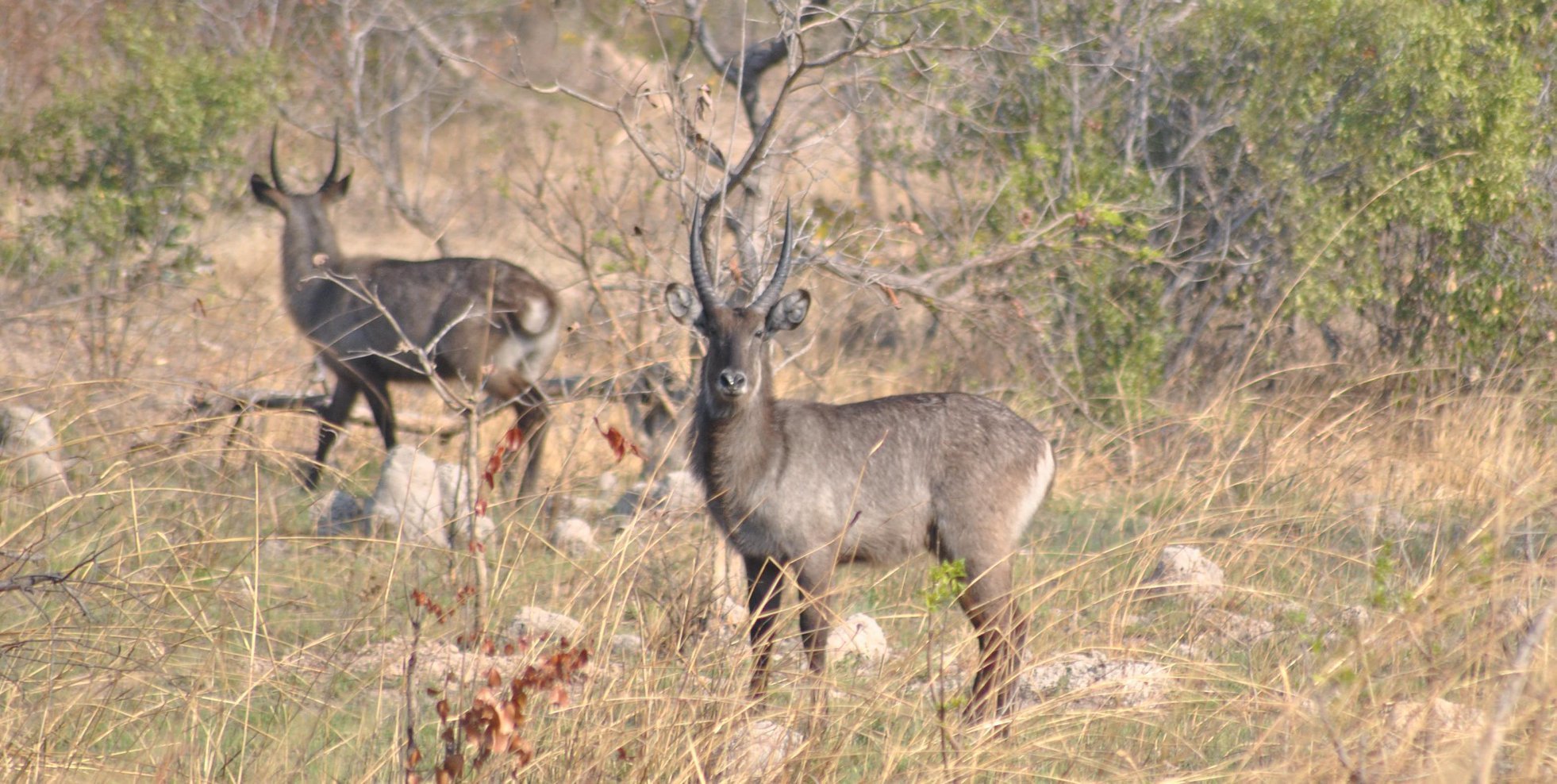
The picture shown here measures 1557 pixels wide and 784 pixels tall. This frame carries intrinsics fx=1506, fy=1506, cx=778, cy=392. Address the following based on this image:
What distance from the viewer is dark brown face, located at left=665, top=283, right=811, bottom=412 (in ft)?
15.8

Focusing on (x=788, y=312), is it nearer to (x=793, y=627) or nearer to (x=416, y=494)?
(x=793, y=627)

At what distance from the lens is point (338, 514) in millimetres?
7156

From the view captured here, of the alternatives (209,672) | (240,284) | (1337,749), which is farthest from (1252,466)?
(240,284)

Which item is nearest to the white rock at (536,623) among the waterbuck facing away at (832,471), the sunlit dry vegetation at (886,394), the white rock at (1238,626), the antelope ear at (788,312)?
the sunlit dry vegetation at (886,394)

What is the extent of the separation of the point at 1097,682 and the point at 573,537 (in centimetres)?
313

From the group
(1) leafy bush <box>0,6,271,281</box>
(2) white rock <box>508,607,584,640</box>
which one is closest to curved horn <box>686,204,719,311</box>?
(2) white rock <box>508,607,584,640</box>

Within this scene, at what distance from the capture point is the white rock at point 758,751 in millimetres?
3262

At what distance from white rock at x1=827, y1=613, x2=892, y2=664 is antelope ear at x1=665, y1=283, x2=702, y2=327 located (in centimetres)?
114

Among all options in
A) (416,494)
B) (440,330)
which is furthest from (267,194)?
(416,494)

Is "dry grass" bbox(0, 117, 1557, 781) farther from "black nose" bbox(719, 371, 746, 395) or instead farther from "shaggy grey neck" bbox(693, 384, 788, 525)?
"black nose" bbox(719, 371, 746, 395)

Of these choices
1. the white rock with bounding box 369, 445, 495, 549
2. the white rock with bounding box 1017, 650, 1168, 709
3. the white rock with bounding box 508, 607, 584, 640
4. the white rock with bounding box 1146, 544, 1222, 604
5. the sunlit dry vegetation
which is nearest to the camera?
the sunlit dry vegetation

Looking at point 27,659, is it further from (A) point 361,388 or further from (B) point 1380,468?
(B) point 1380,468

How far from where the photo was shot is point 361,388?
8453mm

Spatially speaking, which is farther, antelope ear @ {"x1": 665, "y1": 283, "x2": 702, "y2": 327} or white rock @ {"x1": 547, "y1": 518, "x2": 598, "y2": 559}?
white rock @ {"x1": 547, "y1": 518, "x2": 598, "y2": 559}
